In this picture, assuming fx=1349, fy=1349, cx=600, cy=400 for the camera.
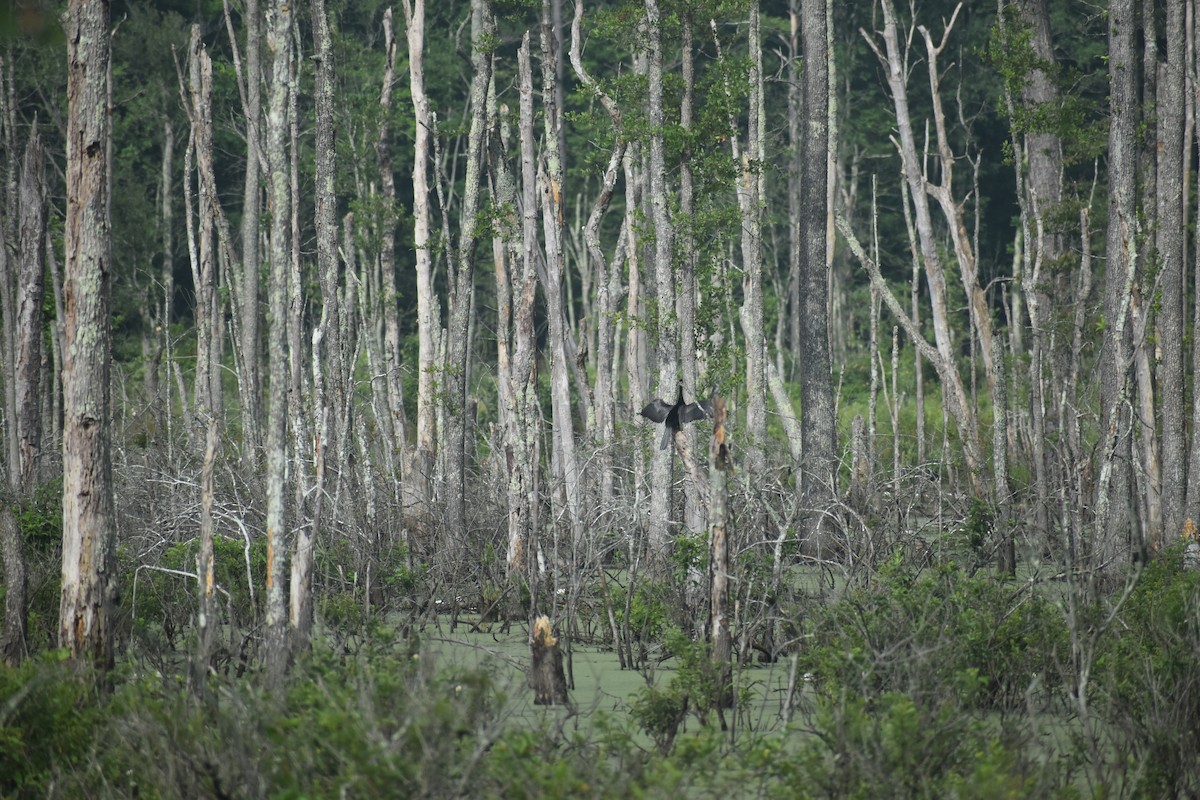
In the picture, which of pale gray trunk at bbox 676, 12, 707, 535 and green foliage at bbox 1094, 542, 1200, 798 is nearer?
green foliage at bbox 1094, 542, 1200, 798

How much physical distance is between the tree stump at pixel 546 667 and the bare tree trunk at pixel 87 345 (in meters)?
2.39

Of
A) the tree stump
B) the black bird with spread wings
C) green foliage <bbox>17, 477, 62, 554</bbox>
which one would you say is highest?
the black bird with spread wings

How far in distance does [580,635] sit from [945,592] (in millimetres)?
3069

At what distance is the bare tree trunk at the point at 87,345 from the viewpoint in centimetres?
749

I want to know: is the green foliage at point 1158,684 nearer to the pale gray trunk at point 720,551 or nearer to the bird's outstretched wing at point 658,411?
the pale gray trunk at point 720,551

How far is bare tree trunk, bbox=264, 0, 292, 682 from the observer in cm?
728

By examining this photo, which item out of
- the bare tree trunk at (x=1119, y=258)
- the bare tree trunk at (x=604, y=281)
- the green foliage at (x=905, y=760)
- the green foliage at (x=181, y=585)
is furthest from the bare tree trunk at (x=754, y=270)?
the green foliage at (x=905, y=760)

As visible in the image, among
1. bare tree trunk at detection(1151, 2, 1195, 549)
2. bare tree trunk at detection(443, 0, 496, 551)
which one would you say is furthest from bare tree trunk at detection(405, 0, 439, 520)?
bare tree trunk at detection(1151, 2, 1195, 549)

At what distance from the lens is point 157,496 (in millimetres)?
12781

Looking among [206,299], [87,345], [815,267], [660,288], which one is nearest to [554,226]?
[660,288]

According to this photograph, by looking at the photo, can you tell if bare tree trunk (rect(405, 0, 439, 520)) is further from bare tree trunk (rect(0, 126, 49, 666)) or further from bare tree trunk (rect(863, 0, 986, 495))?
bare tree trunk (rect(863, 0, 986, 495))

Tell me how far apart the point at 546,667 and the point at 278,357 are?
235 centimetres

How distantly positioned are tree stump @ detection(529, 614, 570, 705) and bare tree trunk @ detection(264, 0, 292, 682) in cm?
149

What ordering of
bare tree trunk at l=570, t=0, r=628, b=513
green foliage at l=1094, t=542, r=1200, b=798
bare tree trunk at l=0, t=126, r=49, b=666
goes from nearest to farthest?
1. green foliage at l=1094, t=542, r=1200, b=798
2. bare tree trunk at l=0, t=126, r=49, b=666
3. bare tree trunk at l=570, t=0, r=628, b=513
